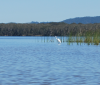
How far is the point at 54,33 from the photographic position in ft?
346

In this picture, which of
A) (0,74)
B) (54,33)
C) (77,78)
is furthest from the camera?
(54,33)

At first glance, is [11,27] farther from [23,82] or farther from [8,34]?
[23,82]

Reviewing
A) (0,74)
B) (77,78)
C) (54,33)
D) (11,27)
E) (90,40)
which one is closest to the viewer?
(77,78)

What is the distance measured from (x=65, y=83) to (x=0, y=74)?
3168 millimetres

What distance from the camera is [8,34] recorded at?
116 metres

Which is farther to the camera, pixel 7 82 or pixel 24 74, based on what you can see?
pixel 24 74

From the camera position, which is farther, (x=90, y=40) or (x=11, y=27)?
(x=11, y=27)

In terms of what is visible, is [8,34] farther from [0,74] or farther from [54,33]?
Result: [0,74]

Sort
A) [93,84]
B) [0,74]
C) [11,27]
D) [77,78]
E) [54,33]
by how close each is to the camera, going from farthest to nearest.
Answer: [11,27] → [54,33] → [0,74] → [77,78] → [93,84]

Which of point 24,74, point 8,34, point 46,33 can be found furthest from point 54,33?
point 24,74

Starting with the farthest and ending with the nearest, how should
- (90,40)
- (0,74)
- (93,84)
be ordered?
1. (90,40)
2. (0,74)
3. (93,84)

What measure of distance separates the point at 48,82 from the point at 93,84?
156 centimetres

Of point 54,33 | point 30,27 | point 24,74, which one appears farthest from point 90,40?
point 30,27

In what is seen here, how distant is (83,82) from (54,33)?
316 feet
